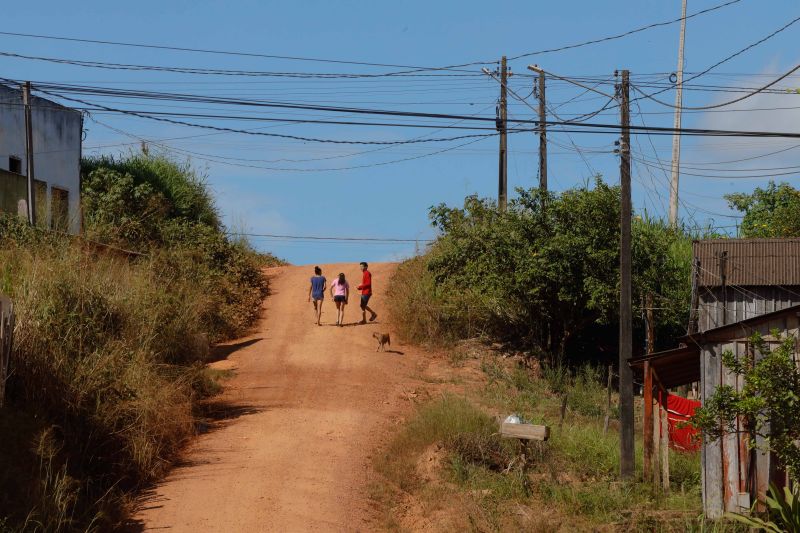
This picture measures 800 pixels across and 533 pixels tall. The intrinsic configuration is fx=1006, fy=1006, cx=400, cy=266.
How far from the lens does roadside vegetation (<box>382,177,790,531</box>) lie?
1558 cm

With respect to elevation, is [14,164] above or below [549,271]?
above

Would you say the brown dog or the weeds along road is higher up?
the brown dog

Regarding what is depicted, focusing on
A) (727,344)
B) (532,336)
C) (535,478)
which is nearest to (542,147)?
(532,336)

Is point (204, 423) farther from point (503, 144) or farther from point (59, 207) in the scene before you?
point (503, 144)

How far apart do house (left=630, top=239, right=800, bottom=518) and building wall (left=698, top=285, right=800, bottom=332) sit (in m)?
0.02

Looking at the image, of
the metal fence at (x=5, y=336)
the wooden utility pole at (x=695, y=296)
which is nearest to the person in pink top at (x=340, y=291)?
the wooden utility pole at (x=695, y=296)

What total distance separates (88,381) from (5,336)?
1.64 meters

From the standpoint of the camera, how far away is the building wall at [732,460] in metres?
13.4

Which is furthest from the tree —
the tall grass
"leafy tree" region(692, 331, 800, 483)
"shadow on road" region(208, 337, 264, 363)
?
"leafy tree" region(692, 331, 800, 483)

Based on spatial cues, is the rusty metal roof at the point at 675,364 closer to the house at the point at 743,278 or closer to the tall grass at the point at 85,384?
the house at the point at 743,278

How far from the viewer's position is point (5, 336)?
42.9 feet

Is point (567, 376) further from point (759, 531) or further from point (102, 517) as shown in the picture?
point (102, 517)

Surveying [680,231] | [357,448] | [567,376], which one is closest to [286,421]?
[357,448]

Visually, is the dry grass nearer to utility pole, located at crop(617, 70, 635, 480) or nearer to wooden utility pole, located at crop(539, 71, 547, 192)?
utility pole, located at crop(617, 70, 635, 480)
